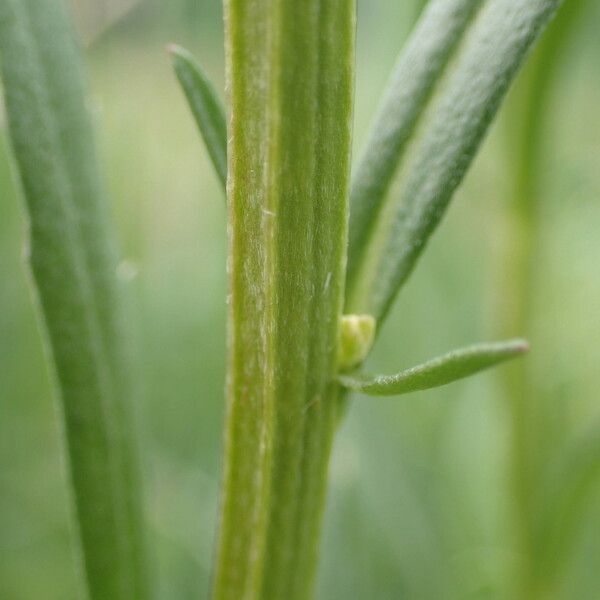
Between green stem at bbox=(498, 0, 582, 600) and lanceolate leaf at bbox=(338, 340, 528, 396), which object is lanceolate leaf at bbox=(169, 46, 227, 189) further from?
green stem at bbox=(498, 0, 582, 600)

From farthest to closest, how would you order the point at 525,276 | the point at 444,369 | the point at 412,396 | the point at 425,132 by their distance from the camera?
the point at 412,396, the point at 525,276, the point at 425,132, the point at 444,369

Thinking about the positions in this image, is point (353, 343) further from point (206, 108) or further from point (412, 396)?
point (412, 396)

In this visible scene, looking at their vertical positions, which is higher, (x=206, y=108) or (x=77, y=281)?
(x=206, y=108)

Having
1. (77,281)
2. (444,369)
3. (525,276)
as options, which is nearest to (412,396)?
(525,276)

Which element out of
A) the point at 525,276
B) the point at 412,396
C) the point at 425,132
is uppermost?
the point at 425,132

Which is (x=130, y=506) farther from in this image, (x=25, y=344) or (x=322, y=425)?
(x=25, y=344)

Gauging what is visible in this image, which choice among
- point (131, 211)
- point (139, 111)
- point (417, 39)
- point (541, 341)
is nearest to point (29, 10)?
point (417, 39)

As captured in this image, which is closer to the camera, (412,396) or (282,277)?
(282,277)
